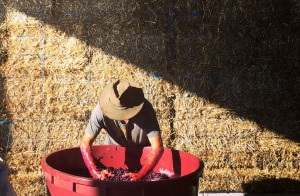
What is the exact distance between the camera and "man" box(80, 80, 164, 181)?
3.65 metres

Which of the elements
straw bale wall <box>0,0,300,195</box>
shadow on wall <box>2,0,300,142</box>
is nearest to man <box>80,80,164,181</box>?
straw bale wall <box>0,0,300,195</box>

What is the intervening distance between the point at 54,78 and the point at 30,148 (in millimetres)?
1016

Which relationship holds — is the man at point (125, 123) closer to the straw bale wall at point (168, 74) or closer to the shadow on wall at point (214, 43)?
the straw bale wall at point (168, 74)

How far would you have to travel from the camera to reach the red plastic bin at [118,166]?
303 cm

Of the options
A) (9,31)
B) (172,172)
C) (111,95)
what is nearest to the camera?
(111,95)

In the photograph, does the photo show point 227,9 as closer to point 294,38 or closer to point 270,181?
point 294,38

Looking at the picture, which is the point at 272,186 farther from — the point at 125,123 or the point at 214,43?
the point at 125,123

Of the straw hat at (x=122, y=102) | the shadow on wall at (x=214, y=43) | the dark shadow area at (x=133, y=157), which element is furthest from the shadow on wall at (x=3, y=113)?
the straw hat at (x=122, y=102)

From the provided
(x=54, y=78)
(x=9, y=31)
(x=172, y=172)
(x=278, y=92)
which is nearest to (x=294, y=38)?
(x=278, y=92)

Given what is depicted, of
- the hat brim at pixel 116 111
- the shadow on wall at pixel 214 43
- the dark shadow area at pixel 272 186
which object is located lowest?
the dark shadow area at pixel 272 186

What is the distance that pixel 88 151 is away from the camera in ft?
12.7

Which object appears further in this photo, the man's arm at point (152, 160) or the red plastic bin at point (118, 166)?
the man's arm at point (152, 160)

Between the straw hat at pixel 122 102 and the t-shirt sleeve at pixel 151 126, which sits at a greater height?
the straw hat at pixel 122 102

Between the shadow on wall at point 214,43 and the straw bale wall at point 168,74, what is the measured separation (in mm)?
14
